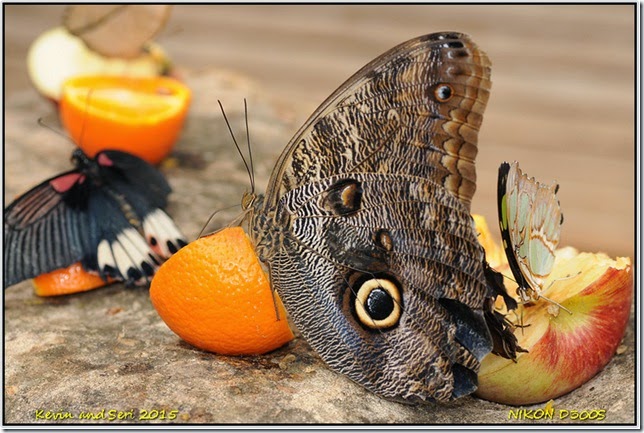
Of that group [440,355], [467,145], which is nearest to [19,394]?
[440,355]

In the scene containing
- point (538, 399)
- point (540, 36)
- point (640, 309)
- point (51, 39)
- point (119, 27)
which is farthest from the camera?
point (540, 36)

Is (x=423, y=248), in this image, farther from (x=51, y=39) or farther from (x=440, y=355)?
(x=51, y=39)

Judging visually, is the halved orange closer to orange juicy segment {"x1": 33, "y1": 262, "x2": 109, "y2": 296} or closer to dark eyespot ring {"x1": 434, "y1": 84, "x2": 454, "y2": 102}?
orange juicy segment {"x1": 33, "y1": 262, "x2": 109, "y2": 296}

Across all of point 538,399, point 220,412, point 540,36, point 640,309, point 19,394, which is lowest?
point 19,394

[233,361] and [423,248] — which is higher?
[423,248]

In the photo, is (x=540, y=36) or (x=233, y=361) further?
(x=540, y=36)

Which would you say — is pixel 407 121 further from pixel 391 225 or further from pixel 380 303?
pixel 380 303

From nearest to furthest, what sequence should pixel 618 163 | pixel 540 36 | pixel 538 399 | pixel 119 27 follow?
pixel 538 399, pixel 119 27, pixel 618 163, pixel 540 36
